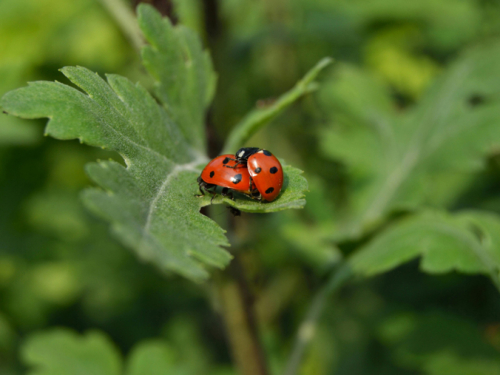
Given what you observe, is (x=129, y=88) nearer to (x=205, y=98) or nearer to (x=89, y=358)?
(x=205, y=98)

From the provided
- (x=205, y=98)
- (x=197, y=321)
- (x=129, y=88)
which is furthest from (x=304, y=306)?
(x=129, y=88)

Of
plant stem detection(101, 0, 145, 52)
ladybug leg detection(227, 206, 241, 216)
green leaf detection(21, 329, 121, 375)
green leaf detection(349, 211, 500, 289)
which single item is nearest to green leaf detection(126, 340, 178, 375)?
green leaf detection(21, 329, 121, 375)

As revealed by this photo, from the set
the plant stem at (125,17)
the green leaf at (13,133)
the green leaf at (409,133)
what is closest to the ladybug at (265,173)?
the plant stem at (125,17)

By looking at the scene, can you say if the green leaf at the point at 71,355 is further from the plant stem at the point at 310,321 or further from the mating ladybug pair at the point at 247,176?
the mating ladybug pair at the point at 247,176

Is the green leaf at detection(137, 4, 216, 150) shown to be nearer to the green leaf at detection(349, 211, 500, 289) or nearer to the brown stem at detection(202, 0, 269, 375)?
the brown stem at detection(202, 0, 269, 375)

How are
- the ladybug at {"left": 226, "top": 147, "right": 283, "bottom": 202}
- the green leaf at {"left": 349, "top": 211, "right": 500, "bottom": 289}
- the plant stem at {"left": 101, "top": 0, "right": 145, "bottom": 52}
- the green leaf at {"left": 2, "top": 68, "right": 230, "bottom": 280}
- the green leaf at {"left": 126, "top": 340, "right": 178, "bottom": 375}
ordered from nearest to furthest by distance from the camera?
the green leaf at {"left": 2, "top": 68, "right": 230, "bottom": 280}
the ladybug at {"left": 226, "top": 147, "right": 283, "bottom": 202}
the green leaf at {"left": 349, "top": 211, "right": 500, "bottom": 289}
the plant stem at {"left": 101, "top": 0, "right": 145, "bottom": 52}
the green leaf at {"left": 126, "top": 340, "right": 178, "bottom": 375}
